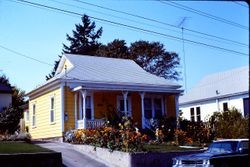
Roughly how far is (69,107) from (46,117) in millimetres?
2741

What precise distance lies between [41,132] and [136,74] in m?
8.19

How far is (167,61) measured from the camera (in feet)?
198

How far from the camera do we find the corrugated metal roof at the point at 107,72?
95.5 feet

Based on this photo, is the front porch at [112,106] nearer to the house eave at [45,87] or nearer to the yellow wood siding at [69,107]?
the yellow wood siding at [69,107]

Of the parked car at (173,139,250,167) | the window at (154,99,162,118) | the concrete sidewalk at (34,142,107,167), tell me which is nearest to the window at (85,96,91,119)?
the window at (154,99,162,118)

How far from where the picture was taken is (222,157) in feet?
49.2

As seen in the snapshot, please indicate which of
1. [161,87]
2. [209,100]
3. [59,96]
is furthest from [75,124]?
[209,100]

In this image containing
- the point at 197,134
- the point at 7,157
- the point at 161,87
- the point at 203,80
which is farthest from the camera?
the point at 203,80

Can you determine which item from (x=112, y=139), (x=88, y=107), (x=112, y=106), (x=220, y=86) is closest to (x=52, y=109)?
(x=88, y=107)

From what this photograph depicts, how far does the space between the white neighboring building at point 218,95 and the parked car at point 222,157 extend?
19579 mm

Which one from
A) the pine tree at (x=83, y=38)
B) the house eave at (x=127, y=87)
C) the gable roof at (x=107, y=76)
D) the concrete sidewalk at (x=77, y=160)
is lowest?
the concrete sidewalk at (x=77, y=160)

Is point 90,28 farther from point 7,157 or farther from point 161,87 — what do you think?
point 7,157

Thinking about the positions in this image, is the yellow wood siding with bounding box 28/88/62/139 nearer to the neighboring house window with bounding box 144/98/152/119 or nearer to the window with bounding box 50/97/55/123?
the window with bounding box 50/97/55/123

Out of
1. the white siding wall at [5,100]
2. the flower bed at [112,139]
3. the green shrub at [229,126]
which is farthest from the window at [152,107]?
the white siding wall at [5,100]
